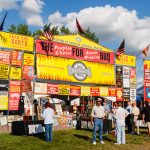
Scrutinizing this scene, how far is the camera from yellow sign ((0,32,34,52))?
25.7 meters

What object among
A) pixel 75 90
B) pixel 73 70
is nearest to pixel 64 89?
pixel 75 90

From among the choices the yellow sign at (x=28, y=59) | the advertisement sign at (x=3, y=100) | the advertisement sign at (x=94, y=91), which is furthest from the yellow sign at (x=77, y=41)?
the advertisement sign at (x=3, y=100)

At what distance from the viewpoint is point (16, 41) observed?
2645 centimetres

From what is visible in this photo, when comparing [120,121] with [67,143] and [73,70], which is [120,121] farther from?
[73,70]

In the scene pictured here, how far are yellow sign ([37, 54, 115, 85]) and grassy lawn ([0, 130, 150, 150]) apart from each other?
8.36m

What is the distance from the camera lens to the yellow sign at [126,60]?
3441 cm

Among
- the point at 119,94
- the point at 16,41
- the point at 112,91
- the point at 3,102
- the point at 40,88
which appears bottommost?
the point at 3,102

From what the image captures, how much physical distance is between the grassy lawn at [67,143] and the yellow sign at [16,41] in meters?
7.86

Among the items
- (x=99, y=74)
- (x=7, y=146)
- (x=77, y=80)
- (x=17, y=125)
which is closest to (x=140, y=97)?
(x=99, y=74)

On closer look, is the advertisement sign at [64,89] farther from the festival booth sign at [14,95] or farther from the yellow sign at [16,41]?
the festival booth sign at [14,95]

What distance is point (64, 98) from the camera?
3052 cm

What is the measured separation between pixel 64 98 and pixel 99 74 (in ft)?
13.1

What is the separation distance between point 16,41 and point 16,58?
122 cm

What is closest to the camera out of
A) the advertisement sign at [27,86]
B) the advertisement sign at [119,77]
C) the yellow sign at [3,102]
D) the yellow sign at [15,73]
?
the advertisement sign at [27,86]
